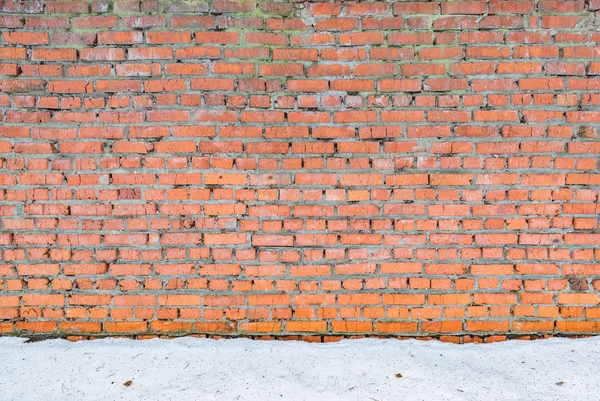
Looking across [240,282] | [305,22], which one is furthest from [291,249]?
[305,22]

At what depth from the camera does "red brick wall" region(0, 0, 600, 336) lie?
2.09 meters

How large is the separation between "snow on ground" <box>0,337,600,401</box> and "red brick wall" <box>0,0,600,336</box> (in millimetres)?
100

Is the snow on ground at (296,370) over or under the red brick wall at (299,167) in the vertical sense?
under

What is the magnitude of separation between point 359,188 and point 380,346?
0.85m

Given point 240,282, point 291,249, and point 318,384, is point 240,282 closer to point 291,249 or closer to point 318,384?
point 291,249

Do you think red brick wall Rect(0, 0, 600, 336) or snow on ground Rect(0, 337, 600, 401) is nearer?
snow on ground Rect(0, 337, 600, 401)

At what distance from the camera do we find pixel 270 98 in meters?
2.12

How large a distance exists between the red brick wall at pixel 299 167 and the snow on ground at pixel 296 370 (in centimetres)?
10

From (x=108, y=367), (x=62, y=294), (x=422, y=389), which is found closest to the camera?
(x=422, y=389)

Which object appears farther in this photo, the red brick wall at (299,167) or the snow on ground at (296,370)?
the red brick wall at (299,167)

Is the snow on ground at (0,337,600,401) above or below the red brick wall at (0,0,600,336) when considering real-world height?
below

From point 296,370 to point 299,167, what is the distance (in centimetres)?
103

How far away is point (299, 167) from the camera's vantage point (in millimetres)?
2131

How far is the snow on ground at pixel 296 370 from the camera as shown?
1.86 meters
